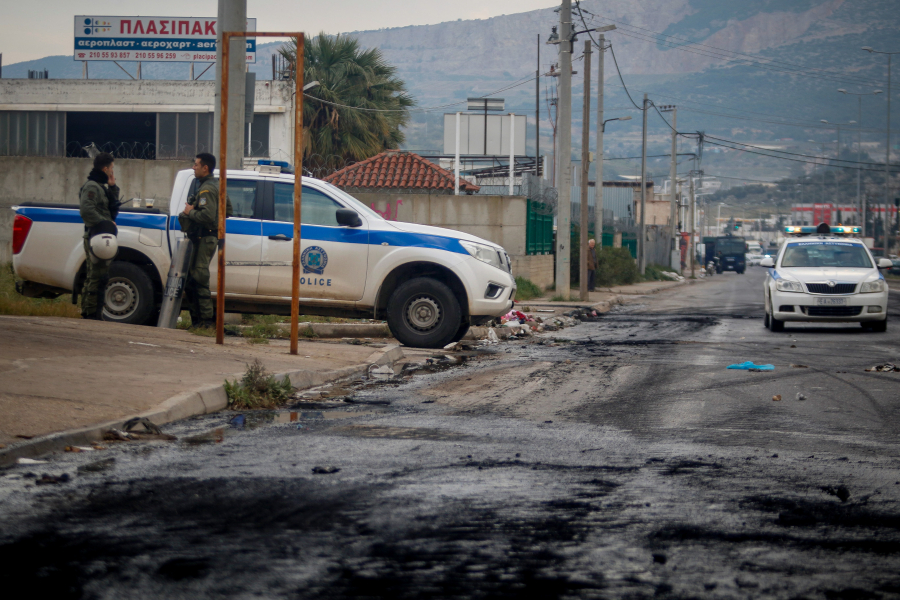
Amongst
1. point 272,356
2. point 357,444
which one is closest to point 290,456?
point 357,444

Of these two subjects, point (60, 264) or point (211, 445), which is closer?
point (211, 445)

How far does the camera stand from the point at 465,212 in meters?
24.3

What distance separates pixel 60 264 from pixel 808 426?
8793 mm

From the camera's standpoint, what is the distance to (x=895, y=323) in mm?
19172

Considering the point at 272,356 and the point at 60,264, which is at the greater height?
the point at 60,264

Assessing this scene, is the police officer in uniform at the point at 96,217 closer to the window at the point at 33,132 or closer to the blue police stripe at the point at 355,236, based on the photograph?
the blue police stripe at the point at 355,236

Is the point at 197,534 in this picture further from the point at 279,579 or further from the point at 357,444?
the point at 357,444

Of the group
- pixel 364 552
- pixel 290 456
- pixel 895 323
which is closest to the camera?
pixel 364 552

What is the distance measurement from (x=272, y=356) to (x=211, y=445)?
4.00 metres

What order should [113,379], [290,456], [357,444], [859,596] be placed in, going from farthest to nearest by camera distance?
[113,379]
[357,444]
[290,456]
[859,596]

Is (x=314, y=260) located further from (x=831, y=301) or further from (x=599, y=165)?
(x=599, y=165)

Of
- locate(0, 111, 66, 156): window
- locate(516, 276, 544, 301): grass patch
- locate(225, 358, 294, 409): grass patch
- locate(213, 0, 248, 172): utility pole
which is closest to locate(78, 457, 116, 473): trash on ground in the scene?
locate(225, 358, 294, 409): grass patch

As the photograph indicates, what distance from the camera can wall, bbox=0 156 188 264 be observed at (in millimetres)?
25953

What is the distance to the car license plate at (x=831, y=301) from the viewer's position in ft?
53.4
